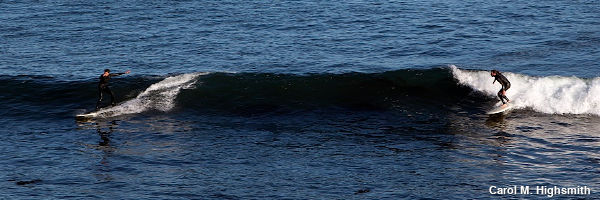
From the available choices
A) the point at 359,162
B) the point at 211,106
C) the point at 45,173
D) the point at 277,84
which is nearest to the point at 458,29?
the point at 277,84

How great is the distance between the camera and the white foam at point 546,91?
30531 millimetres

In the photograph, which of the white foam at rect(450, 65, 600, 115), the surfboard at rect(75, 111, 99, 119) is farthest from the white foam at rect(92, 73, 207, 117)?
the white foam at rect(450, 65, 600, 115)

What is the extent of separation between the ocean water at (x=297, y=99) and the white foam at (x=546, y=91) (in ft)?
0.32

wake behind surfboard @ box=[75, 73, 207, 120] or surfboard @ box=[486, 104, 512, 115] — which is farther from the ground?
wake behind surfboard @ box=[75, 73, 207, 120]

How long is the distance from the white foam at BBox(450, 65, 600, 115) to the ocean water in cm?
10

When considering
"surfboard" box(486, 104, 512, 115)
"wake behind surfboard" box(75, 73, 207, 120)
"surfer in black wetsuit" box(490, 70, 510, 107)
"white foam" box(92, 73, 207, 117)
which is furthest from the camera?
"white foam" box(92, 73, 207, 117)

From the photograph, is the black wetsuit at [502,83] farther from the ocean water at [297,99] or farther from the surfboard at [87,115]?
the surfboard at [87,115]

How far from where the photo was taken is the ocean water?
2238 cm

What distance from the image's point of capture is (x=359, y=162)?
78.3 feet

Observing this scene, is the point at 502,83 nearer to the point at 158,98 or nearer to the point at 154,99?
the point at 158,98

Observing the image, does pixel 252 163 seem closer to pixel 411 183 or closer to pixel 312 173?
pixel 312 173

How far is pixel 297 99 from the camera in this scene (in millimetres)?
32469

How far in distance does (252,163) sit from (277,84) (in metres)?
10.6

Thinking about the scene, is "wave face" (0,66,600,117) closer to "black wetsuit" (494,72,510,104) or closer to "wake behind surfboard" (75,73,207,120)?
"wake behind surfboard" (75,73,207,120)
